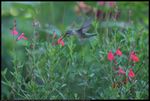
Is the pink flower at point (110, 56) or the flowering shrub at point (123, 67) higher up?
the pink flower at point (110, 56)

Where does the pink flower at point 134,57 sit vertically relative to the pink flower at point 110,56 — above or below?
below

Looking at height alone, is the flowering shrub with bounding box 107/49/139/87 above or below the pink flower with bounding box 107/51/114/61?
below

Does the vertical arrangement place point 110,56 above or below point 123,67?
above

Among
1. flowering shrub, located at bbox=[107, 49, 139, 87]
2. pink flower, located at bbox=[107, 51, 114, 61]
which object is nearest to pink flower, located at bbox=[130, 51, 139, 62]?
flowering shrub, located at bbox=[107, 49, 139, 87]

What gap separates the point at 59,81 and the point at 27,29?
1.74 m

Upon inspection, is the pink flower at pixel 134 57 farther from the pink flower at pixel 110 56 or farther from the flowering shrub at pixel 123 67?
the pink flower at pixel 110 56

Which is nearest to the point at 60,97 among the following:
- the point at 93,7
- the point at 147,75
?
the point at 147,75

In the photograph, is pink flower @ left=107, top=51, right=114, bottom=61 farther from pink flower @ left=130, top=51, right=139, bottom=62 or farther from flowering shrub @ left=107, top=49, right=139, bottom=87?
pink flower @ left=130, top=51, right=139, bottom=62

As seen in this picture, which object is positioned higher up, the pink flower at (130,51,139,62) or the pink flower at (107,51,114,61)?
the pink flower at (107,51,114,61)

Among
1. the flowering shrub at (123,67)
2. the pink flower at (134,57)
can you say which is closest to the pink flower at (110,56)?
the flowering shrub at (123,67)

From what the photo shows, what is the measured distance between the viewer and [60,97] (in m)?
2.88

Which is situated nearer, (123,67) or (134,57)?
(134,57)

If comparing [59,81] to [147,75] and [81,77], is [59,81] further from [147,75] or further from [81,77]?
[147,75]

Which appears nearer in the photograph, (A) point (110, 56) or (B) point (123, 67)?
(A) point (110, 56)
